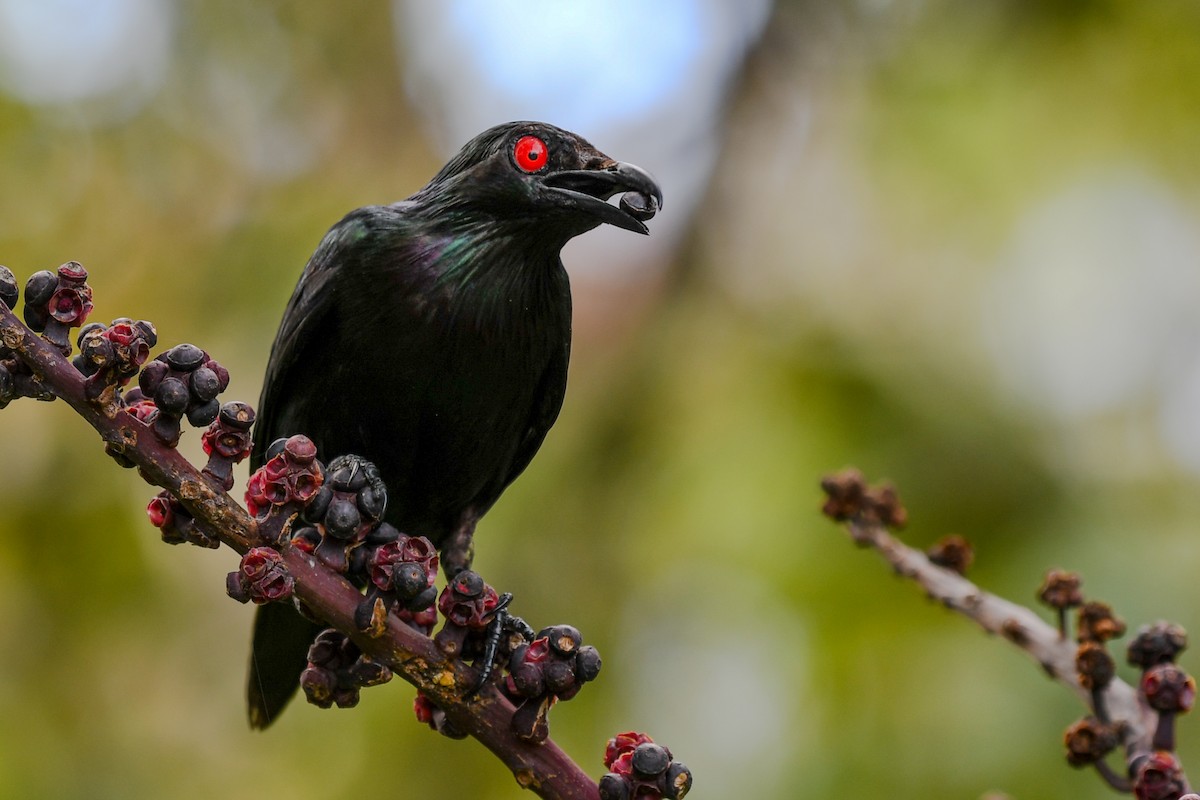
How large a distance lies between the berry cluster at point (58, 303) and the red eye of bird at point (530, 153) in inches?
50.4

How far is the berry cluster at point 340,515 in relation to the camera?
194 centimetres

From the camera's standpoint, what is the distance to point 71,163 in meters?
5.57

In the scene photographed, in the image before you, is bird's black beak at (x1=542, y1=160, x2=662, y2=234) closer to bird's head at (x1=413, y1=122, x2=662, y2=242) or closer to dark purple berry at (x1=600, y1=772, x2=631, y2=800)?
bird's head at (x1=413, y1=122, x2=662, y2=242)

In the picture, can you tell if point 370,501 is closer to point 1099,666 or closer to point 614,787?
point 614,787

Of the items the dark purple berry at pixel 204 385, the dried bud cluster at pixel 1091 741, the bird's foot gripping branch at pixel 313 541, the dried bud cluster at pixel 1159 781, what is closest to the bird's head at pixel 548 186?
the bird's foot gripping branch at pixel 313 541

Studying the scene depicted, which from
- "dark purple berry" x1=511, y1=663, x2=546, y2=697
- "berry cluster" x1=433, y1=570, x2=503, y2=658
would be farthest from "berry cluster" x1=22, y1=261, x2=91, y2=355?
"dark purple berry" x1=511, y1=663, x2=546, y2=697

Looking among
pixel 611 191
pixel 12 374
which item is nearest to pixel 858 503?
pixel 611 191

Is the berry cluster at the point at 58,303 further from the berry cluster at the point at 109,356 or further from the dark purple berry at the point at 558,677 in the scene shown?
the dark purple berry at the point at 558,677

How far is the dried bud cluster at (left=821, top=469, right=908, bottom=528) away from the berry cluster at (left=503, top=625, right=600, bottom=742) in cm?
71

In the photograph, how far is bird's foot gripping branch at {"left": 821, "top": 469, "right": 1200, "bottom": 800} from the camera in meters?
1.96

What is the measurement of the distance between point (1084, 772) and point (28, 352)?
330cm

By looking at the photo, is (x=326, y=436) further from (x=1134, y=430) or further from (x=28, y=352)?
(x=1134, y=430)

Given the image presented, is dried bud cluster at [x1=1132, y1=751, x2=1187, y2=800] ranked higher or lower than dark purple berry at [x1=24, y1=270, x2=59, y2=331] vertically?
higher

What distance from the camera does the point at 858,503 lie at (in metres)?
2.48
